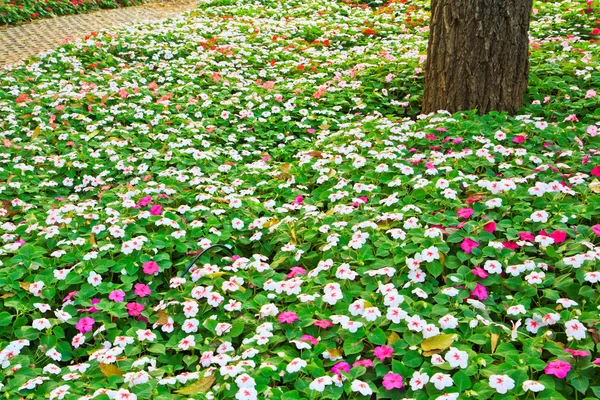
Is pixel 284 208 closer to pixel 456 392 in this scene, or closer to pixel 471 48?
pixel 456 392

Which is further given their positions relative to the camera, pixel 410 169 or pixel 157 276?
pixel 410 169

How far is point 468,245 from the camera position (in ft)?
8.09

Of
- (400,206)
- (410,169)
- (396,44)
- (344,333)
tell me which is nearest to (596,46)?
(396,44)

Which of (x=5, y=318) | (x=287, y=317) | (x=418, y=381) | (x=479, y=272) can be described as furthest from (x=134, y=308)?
(x=479, y=272)

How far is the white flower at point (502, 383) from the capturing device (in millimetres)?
1731

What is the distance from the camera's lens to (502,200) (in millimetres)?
2824

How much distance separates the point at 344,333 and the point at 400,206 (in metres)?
1.03

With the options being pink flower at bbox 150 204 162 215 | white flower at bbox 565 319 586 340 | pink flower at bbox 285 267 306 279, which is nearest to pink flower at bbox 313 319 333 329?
pink flower at bbox 285 267 306 279

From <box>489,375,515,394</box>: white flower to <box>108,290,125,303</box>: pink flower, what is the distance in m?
1.64

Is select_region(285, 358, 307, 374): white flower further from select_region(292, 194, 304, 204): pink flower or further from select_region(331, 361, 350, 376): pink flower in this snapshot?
select_region(292, 194, 304, 204): pink flower

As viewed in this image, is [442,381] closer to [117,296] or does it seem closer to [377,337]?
[377,337]

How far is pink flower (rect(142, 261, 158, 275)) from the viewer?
8.73 feet

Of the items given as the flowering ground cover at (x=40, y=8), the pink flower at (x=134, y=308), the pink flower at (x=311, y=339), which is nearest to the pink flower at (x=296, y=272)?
the pink flower at (x=311, y=339)

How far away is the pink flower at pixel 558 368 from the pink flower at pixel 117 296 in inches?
70.7
